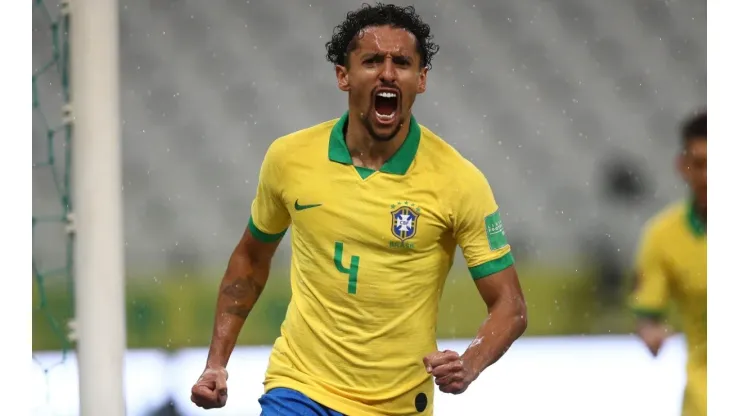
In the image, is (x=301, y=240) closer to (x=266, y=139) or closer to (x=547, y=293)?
(x=266, y=139)

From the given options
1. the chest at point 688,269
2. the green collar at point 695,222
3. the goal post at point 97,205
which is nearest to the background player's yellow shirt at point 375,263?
the goal post at point 97,205

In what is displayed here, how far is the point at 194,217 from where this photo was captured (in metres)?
2.93

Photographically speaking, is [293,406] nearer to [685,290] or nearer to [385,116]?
[385,116]

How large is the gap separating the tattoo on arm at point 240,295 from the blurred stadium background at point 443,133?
0.36 metres

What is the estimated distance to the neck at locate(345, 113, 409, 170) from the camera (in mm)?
1852

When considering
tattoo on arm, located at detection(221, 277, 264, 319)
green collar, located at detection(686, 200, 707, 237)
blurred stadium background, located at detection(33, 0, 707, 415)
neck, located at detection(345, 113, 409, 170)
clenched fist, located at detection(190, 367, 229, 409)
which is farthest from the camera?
blurred stadium background, located at detection(33, 0, 707, 415)

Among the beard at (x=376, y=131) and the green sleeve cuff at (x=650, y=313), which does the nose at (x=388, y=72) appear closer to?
the beard at (x=376, y=131)

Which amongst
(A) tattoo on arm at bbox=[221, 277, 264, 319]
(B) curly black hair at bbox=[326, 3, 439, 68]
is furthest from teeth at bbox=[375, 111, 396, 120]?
(A) tattoo on arm at bbox=[221, 277, 264, 319]

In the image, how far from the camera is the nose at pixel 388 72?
1.82m

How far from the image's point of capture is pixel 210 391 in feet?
5.74

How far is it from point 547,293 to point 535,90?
61 centimetres

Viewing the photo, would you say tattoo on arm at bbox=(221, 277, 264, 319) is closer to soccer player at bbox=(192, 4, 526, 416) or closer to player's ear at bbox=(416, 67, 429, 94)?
soccer player at bbox=(192, 4, 526, 416)

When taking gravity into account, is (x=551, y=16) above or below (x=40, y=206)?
above
